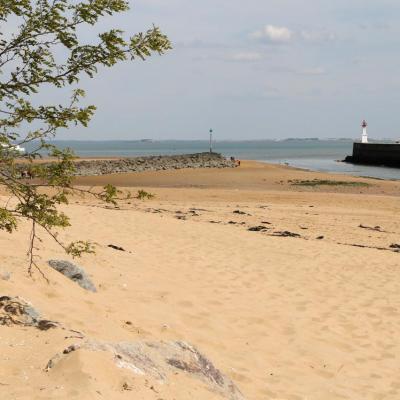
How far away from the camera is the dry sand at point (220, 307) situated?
4613 millimetres

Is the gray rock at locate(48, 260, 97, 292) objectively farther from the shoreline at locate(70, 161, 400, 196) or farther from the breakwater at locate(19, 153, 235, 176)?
the breakwater at locate(19, 153, 235, 176)

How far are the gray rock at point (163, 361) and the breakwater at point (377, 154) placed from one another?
218 ft

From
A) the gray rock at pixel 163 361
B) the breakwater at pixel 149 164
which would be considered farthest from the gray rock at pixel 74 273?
the breakwater at pixel 149 164

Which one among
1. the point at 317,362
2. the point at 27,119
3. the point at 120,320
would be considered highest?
the point at 27,119

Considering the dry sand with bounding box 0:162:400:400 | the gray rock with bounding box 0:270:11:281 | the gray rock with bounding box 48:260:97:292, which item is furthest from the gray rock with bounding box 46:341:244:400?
the gray rock with bounding box 48:260:97:292

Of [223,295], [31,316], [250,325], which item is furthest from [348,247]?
[31,316]

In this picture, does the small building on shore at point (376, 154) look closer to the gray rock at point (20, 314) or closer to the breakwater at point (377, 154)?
the breakwater at point (377, 154)

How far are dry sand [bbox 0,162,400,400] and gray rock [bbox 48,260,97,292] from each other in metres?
0.20

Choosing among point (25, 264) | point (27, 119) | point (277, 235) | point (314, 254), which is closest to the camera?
point (27, 119)

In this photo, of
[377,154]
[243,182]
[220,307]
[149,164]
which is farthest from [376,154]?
[220,307]

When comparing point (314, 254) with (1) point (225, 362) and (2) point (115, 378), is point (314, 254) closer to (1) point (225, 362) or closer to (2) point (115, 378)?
(1) point (225, 362)

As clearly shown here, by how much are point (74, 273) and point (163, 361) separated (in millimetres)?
3539

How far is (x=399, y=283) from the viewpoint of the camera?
37.3 feet

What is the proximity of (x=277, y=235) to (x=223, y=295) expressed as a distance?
22.7 feet
